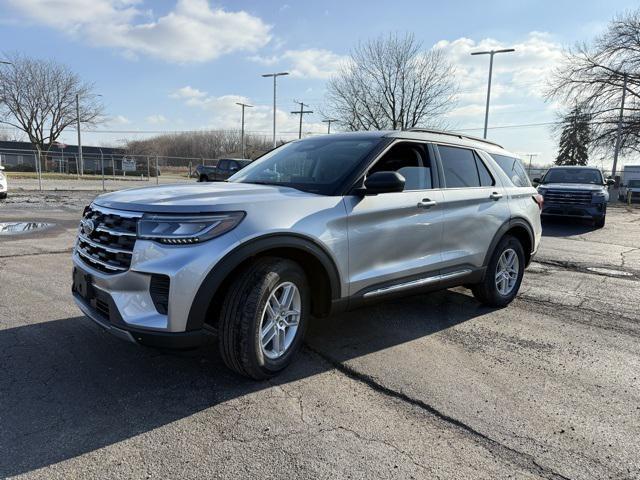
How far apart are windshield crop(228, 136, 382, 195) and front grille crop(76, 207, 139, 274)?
1344 millimetres

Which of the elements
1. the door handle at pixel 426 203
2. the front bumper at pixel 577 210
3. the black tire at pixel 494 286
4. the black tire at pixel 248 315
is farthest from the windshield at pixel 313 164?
the front bumper at pixel 577 210

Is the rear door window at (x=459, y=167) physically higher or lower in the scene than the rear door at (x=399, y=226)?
higher

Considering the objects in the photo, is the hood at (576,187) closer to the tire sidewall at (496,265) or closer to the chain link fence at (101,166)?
the tire sidewall at (496,265)

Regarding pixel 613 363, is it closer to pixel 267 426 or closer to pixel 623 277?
pixel 267 426

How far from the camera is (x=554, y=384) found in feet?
11.2

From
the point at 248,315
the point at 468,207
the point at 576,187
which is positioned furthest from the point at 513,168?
the point at 576,187

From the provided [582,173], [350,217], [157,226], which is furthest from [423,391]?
[582,173]

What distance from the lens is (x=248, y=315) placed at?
9.75 feet

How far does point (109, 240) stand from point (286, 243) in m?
1.14

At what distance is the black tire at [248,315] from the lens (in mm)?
2975

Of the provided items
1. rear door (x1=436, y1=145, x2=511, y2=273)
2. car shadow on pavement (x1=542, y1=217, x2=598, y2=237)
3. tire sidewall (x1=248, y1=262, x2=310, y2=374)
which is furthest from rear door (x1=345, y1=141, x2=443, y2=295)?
car shadow on pavement (x1=542, y1=217, x2=598, y2=237)

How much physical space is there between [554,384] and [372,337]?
1477 mm

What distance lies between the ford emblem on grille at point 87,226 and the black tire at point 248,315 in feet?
3.54

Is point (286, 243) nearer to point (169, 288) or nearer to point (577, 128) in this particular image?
point (169, 288)
